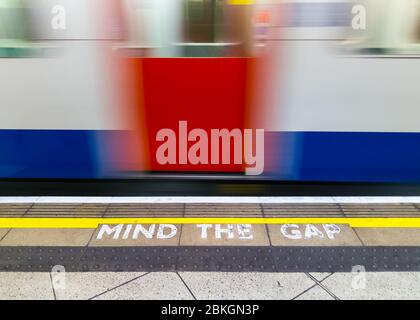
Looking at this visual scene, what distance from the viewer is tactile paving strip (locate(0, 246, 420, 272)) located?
228 cm

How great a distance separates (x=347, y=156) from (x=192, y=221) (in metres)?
Result: 1.50

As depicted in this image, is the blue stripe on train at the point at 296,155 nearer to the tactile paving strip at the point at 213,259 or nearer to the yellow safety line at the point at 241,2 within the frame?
the tactile paving strip at the point at 213,259

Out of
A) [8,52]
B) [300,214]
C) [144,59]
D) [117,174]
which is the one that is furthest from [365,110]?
[8,52]

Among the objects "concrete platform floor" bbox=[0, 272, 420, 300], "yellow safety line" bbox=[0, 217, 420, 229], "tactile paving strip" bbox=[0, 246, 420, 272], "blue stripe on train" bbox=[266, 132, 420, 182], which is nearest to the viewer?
"concrete platform floor" bbox=[0, 272, 420, 300]

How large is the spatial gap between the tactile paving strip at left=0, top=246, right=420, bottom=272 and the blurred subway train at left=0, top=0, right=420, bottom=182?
31.5 inches

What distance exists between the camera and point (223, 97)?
2.89 metres

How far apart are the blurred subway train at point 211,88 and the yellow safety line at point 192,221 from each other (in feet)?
1.34

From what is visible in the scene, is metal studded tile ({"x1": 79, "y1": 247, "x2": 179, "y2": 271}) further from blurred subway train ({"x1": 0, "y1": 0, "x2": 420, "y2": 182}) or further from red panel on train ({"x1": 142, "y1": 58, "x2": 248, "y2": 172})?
red panel on train ({"x1": 142, "y1": 58, "x2": 248, "y2": 172})

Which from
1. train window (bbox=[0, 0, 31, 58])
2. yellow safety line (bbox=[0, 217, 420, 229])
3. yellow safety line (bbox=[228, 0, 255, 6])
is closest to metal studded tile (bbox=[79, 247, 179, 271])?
yellow safety line (bbox=[0, 217, 420, 229])

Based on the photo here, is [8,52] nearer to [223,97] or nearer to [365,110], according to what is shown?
[223,97]

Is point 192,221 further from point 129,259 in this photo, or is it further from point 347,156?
point 347,156

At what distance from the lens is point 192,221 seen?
280cm

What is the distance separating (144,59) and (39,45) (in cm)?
87

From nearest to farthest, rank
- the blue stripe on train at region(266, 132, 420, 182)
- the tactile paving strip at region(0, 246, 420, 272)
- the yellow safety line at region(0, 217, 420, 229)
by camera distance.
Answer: the tactile paving strip at region(0, 246, 420, 272) → the yellow safety line at region(0, 217, 420, 229) → the blue stripe on train at region(266, 132, 420, 182)
